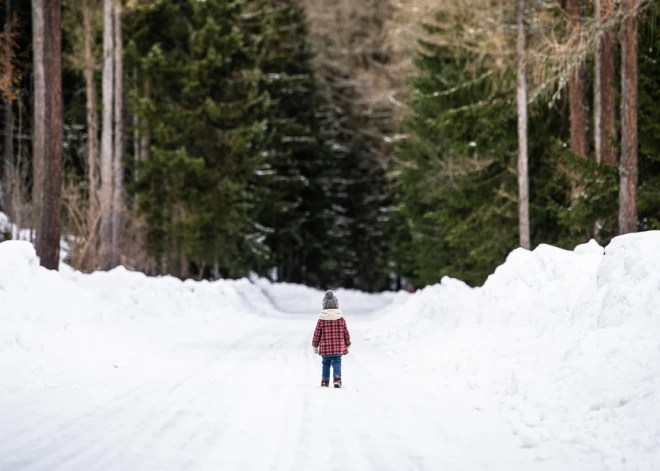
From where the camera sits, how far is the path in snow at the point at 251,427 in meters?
5.79

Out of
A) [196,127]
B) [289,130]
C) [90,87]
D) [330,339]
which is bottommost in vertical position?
[330,339]

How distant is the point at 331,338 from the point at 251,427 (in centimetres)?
344

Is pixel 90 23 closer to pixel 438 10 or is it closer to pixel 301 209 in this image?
pixel 438 10

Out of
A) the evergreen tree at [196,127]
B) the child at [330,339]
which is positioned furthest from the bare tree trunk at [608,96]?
the evergreen tree at [196,127]

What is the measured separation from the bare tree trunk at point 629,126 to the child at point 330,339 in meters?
7.16

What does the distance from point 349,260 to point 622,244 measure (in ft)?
162

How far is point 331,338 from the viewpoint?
10.4m

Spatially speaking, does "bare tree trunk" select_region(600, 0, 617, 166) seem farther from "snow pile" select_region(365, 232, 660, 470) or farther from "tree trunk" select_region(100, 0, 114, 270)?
"tree trunk" select_region(100, 0, 114, 270)

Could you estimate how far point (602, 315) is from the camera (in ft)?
27.2

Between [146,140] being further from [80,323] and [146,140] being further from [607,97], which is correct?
[607,97]

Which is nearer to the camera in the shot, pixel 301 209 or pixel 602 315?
pixel 602 315

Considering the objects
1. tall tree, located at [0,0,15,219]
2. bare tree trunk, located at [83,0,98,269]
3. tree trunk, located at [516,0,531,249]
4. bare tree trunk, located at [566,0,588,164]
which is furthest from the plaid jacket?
bare tree trunk, located at [83,0,98,269]

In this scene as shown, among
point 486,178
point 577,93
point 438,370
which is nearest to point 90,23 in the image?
point 486,178

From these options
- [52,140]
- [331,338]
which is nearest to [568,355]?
[331,338]
